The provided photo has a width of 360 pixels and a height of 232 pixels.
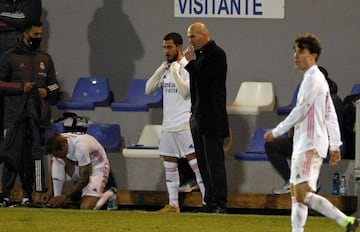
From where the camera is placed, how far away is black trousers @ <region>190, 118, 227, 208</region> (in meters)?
11.2

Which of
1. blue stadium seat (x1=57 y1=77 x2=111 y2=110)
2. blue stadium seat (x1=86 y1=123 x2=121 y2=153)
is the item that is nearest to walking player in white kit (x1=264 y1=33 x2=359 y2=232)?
blue stadium seat (x1=86 y1=123 x2=121 y2=153)

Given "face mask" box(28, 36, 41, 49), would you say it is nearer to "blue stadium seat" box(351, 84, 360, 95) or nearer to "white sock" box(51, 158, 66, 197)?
"white sock" box(51, 158, 66, 197)

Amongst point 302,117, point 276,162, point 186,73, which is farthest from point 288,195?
point 302,117

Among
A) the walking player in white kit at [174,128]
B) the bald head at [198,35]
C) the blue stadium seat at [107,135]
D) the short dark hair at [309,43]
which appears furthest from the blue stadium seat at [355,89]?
the short dark hair at [309,43]

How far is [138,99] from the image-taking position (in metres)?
13.6

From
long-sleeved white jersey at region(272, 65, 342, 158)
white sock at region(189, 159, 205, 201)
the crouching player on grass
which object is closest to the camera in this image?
long-sleeved white jersey at region(272, 65, 342, 158)

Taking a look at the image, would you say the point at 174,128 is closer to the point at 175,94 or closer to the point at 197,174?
the point at 175,94

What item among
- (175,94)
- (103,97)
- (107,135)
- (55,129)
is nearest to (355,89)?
(175,94)

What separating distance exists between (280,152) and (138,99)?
2.39m

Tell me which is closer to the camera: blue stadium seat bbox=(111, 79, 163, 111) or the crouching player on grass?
the crouching player on grass

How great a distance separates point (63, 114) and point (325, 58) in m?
3.07

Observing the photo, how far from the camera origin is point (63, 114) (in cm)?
1317

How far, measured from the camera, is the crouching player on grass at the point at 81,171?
39.2 feet

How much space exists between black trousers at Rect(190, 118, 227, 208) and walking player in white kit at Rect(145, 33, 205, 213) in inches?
11.7
